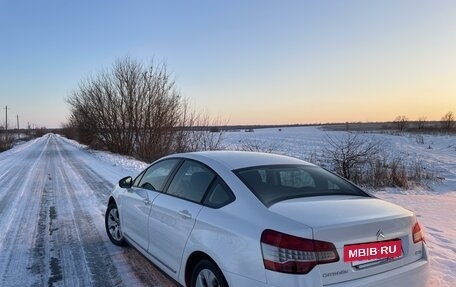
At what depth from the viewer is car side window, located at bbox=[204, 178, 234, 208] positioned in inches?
139

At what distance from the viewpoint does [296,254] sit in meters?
2.82

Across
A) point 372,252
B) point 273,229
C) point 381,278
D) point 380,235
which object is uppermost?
point 273,229

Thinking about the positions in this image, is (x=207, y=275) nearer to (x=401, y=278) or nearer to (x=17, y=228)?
(x=401, y=278)

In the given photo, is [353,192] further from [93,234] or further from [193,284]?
[93,234]

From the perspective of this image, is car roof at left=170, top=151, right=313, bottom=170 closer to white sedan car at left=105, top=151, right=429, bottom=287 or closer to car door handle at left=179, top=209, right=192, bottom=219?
white sedan car at left=105, top=151, right=429, bottom=287

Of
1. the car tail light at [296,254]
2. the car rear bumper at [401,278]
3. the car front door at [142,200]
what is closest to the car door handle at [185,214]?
the car front door at [142,200]

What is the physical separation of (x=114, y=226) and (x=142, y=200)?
1.48 meters

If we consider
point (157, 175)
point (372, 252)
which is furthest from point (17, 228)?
point (372, 252)

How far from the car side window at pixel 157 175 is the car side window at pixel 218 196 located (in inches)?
41.7

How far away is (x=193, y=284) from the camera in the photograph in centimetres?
371

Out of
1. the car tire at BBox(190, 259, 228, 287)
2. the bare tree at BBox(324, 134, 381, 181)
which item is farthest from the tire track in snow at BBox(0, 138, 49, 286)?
the bare tree at BBox(324, 134, 381, 181)

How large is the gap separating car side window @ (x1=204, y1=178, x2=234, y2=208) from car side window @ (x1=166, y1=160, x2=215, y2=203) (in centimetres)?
10

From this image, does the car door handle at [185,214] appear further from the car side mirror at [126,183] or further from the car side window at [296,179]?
the car side mirror at [126,183]

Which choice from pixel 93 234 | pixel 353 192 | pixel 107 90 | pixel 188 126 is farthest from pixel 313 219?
pixel 107 90
